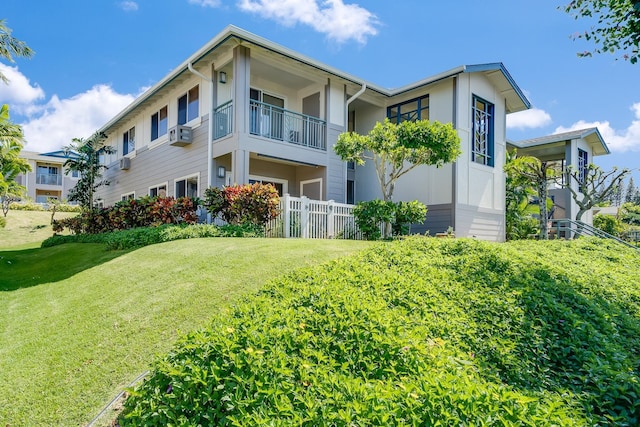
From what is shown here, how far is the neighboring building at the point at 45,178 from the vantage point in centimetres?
3662

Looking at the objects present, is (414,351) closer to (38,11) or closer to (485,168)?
(485,168)

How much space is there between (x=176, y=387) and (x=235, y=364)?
1.26 feet

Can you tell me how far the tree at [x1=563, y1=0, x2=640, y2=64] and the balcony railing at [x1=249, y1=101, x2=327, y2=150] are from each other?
26.0ft

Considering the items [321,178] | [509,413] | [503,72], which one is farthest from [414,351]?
[503,72]

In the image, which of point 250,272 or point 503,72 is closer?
point 250,272

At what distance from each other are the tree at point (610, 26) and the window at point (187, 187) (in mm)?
11658

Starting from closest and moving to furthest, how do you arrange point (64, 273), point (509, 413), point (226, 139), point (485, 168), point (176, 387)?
point (509, 413) < point (176, 387) < point (64, 273) < point (226, 139) < point (485, 168)

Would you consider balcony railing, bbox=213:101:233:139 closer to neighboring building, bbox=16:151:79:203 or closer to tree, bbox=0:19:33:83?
tree, bbox=0:19:33:83

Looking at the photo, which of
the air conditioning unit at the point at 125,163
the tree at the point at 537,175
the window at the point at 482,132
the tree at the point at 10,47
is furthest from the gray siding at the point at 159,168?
the tree at the point at 537,175

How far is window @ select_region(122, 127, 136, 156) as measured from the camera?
18750 millimetres

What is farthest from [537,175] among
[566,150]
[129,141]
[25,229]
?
[25,229]

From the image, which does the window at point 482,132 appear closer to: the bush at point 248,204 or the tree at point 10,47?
the bush at point 248,204

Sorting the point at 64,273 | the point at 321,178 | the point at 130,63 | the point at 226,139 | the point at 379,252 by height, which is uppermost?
the point at 130,63

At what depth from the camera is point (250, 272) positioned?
569cm
